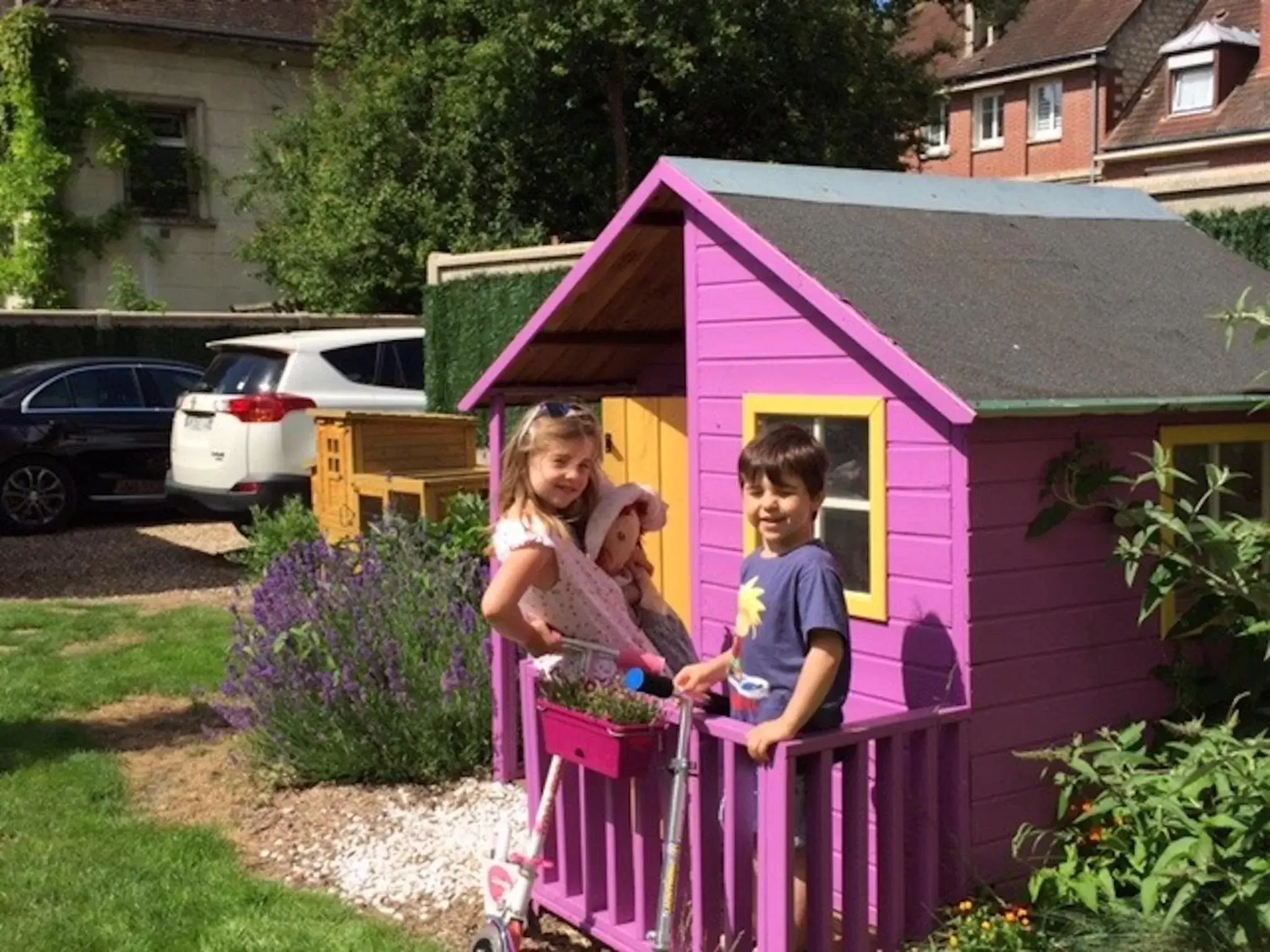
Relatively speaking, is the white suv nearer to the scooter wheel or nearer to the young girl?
the young girl

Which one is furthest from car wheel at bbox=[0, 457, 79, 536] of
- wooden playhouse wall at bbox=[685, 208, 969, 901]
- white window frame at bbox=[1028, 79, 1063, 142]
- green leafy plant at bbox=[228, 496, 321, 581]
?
white window frame at bbox=[1028, 79, 1063, 142]

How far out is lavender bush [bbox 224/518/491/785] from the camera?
5.71 meters

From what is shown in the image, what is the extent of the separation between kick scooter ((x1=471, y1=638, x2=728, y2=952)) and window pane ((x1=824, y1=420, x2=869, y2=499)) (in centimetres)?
71

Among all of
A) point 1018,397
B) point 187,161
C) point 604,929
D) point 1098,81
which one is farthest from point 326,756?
point 1098,81

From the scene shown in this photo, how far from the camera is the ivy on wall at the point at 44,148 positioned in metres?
22.2

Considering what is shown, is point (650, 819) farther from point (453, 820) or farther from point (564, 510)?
point (453, 820)

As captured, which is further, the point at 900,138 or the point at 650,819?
the point at 900,138

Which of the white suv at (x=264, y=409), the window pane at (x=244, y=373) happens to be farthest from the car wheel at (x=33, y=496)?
the window pane at (x=244, y=373)

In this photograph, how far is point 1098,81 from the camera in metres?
32.9

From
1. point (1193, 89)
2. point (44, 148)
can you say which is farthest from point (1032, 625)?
point (1193, 89)

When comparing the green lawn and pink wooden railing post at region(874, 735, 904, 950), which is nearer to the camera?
pink wooden railing post at region(874, 735, 904, 950)

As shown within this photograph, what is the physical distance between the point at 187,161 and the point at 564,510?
71.9 ft

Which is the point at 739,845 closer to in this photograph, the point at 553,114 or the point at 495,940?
the point at 495,940

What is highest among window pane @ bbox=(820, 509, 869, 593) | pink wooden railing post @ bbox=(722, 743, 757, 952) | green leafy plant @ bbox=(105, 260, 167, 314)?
green leafy plant @ bbox=(105, 260, 167, 314)
